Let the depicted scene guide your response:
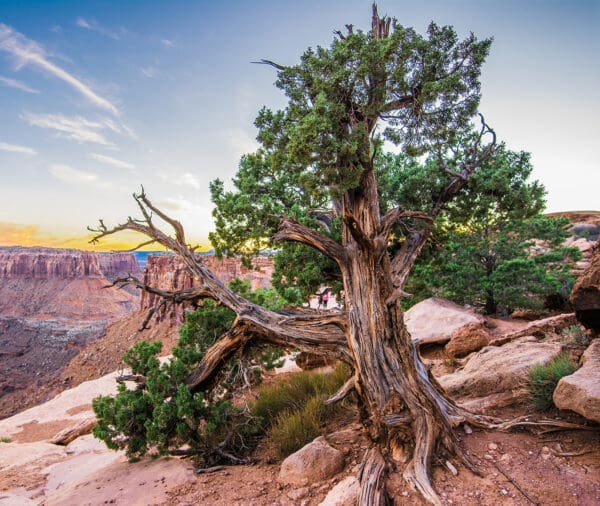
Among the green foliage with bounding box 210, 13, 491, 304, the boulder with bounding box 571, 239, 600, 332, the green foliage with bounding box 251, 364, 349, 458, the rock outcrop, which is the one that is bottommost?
the rock outcrop

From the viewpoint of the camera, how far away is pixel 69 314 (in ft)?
309

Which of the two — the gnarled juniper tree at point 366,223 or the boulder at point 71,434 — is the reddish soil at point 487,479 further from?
the boulder at point 71,434

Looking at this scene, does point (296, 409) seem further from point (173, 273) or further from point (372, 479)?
point (173, 273)

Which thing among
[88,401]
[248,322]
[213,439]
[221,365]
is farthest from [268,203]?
[88,401]

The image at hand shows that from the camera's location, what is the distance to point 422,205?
752 centimetres

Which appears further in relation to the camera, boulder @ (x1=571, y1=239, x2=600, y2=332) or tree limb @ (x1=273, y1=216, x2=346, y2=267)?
tree limb @ (x1=273, y1=216, x2=346, y2=267)

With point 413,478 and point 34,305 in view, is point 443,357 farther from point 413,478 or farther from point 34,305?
point 34,305

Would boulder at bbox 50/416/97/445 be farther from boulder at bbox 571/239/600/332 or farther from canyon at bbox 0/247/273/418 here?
boulder at bbox 571/239/600/332

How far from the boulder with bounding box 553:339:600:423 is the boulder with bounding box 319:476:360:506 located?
112 inches

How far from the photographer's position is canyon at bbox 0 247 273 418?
4438 centimetres

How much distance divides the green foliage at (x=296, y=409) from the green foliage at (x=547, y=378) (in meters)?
3.39

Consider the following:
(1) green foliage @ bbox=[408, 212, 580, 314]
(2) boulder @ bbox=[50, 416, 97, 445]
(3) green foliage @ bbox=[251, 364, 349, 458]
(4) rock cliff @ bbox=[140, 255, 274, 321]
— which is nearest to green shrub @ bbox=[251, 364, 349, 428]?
(3) green foliage @ bbox=[251, 364, 349, 458]

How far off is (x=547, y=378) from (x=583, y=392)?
4.97ft

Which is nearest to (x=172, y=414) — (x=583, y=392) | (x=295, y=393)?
(x=295, y=393)
